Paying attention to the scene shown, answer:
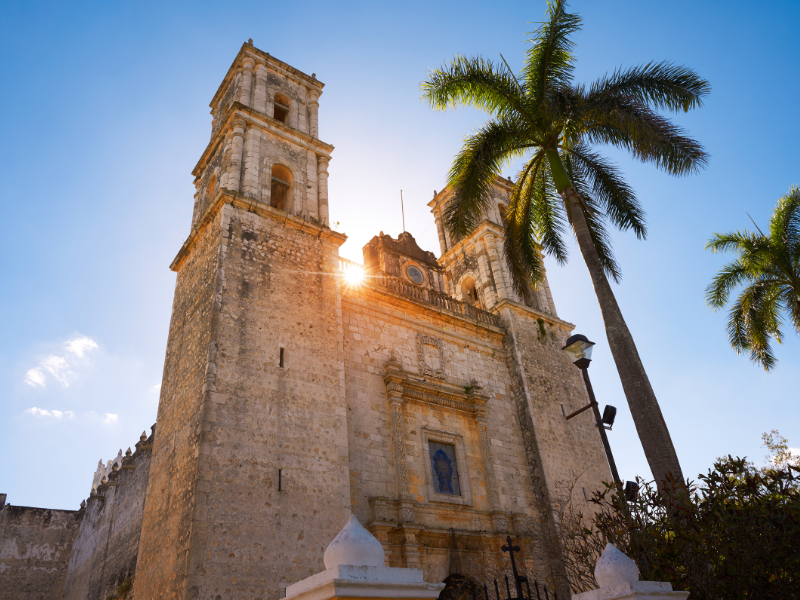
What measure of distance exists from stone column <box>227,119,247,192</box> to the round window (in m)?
6.24

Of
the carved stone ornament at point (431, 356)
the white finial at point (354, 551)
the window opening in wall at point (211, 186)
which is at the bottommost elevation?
the white finial at point (354, 551)

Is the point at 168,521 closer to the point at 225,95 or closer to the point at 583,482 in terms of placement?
the point at 583,482

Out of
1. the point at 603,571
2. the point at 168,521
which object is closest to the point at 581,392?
the point at 168,521

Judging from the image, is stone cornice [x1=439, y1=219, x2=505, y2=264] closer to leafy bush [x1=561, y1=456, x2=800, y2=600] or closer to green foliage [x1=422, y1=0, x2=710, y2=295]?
green foliage [x1=422, y1=0, x2=710, y2=295]

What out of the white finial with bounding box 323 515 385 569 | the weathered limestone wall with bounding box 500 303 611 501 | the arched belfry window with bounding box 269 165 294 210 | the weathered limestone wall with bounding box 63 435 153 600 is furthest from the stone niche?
the white finial with bounding box 323 515 385 569

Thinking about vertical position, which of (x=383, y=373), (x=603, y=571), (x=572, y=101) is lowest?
(x=603, y=571)

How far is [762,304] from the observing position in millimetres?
16719

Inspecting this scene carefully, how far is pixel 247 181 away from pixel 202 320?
419 cm

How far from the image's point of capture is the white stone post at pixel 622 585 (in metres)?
4.27

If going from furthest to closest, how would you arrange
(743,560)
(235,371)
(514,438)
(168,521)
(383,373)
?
(514,438) → (383,373) → (235,371) → (168,521) → (743,560)

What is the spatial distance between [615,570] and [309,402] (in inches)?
336

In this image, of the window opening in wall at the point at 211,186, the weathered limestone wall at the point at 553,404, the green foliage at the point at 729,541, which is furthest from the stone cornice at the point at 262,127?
the green foliage at the point at 729,541

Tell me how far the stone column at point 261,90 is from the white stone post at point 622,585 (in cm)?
1547

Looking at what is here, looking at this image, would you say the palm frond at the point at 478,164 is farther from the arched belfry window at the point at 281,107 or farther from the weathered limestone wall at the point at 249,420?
the arched belfry window at the point at 281,107
